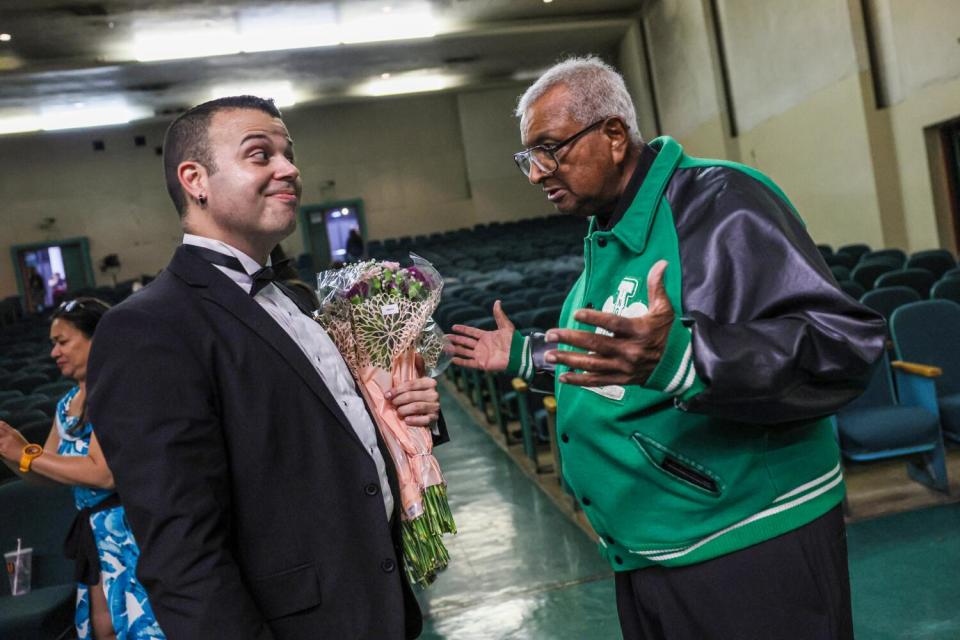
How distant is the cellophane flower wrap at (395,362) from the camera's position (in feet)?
5.20

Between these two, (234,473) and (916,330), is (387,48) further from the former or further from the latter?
(234,473)

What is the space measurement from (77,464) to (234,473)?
1.15m

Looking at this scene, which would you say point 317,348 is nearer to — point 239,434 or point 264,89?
point 239,434

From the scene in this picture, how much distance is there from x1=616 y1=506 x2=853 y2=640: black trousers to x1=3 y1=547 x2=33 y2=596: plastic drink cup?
241 cm

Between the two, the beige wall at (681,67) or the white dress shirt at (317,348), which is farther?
the beige wall at (681,67)

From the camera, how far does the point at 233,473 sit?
125 cm

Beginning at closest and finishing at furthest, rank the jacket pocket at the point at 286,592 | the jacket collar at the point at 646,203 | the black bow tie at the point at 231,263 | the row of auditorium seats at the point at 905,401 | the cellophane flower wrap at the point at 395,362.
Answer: the jacket pocket at the point at 286,592 → the black bow tie at the point at 231,263 → the jacket collar at the point at 646,203 → the cellophane flower wrap at the point at 395,362 → the row of auditorium seats at the point at 905,401

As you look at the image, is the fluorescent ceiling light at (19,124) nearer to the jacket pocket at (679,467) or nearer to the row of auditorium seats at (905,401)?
the row of auditorium seats at (905,401)

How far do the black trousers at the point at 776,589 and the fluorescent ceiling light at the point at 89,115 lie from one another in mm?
18255

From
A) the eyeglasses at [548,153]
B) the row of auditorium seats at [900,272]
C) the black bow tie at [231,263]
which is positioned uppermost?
the eyeglasses at [548,153]

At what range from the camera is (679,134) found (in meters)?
15.5

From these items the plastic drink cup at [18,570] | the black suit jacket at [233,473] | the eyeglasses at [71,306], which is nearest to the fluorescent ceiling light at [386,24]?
the eyeglasses at [71,306]

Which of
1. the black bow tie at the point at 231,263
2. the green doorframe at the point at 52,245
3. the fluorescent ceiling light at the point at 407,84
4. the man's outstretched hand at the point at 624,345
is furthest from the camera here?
the green doorframe at the point at 52,245

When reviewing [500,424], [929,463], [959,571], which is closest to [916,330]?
[929,463]
